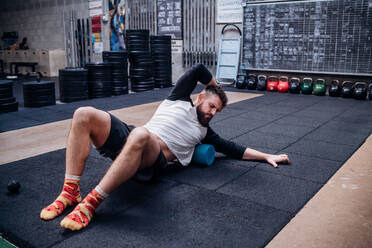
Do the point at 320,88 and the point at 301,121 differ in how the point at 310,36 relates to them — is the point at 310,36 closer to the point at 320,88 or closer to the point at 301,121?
the point at 320,88

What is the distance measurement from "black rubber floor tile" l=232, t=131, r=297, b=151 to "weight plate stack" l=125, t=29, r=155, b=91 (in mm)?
3772

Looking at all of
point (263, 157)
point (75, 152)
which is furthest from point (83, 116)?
point (263, 157)

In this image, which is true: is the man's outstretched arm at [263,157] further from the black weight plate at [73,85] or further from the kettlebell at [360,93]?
the black weight plate at [73,85]

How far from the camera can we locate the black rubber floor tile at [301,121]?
12.8 feet

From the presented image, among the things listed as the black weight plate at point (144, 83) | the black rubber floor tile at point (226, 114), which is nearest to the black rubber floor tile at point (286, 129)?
the black rubber floor tile at point (226, 114)

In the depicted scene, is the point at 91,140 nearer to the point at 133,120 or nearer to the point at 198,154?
the point at 198,154

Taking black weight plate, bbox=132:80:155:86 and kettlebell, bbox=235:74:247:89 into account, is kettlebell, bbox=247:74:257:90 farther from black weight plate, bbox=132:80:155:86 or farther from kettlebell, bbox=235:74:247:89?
black weight plate, bbox=132:80:155:86

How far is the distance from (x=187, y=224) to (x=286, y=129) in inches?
90.4

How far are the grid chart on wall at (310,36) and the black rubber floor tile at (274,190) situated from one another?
4.35m

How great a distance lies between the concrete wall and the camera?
10406 millimetres

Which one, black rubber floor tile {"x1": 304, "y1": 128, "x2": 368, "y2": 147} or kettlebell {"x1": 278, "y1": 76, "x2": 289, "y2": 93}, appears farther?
kettlebell {"x1": 278, "y1": 76, "x2": 289, "y2": 93}

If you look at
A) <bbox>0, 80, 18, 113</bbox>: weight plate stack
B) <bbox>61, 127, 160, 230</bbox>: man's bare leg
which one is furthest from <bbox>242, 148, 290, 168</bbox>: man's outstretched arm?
<bbox>0, 80, 18, 113</bbox>: weight plate stack

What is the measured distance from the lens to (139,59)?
6.70 meters

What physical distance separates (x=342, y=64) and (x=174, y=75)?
3.96 m
